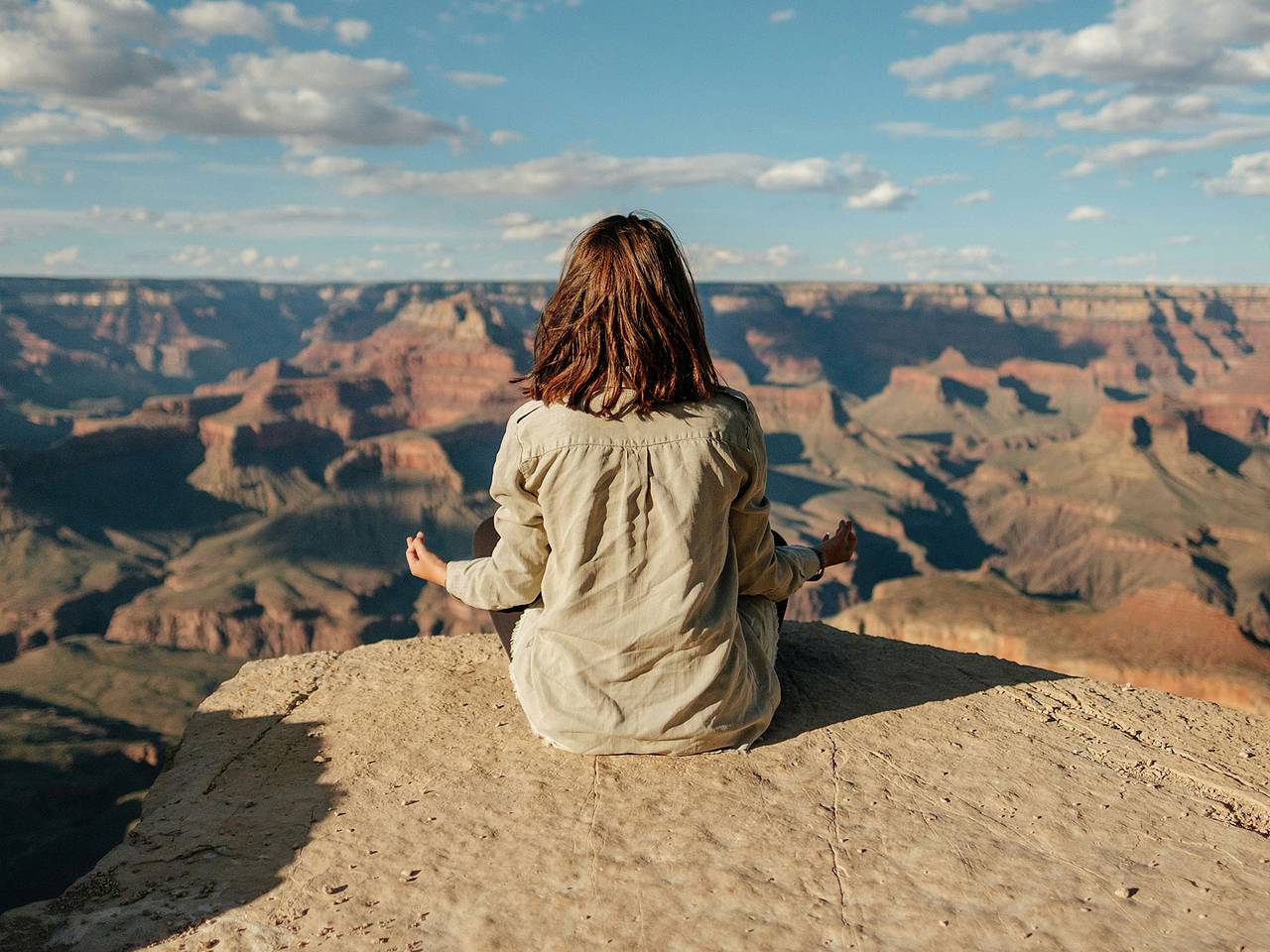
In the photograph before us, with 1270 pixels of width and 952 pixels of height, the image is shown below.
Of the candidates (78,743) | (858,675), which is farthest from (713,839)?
(78,743)

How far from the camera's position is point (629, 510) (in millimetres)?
3326

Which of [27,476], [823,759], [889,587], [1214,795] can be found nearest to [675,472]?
[823,759]

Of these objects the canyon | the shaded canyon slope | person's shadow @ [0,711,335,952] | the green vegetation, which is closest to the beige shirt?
person's shadow @ [0,711,335,952]

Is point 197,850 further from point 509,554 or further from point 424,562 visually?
point 509,554

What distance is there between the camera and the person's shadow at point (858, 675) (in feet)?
15.4

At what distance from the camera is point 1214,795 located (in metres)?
4.20

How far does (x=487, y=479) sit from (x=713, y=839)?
84.1 meters

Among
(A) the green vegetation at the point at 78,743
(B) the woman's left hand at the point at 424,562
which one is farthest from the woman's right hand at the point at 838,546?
(A) the green vegetation at the point at 78,743

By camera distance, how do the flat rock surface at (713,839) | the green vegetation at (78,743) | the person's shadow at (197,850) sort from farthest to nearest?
the green vegetation at (78,743), the person's shadow at (197,850), the flat rock surface at (713,839)

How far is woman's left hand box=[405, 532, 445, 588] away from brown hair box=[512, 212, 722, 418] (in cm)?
111

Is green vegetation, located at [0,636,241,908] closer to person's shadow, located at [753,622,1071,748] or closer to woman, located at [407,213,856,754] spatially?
person's shadow, located at [753,622,1071,748]

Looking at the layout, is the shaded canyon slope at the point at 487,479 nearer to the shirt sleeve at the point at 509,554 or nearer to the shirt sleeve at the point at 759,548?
the shirt sleeve at the point at 759,548

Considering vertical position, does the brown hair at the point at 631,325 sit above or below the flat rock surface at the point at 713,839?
above

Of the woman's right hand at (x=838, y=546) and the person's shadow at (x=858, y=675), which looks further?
the person's shadow at (x=858, y=675)
